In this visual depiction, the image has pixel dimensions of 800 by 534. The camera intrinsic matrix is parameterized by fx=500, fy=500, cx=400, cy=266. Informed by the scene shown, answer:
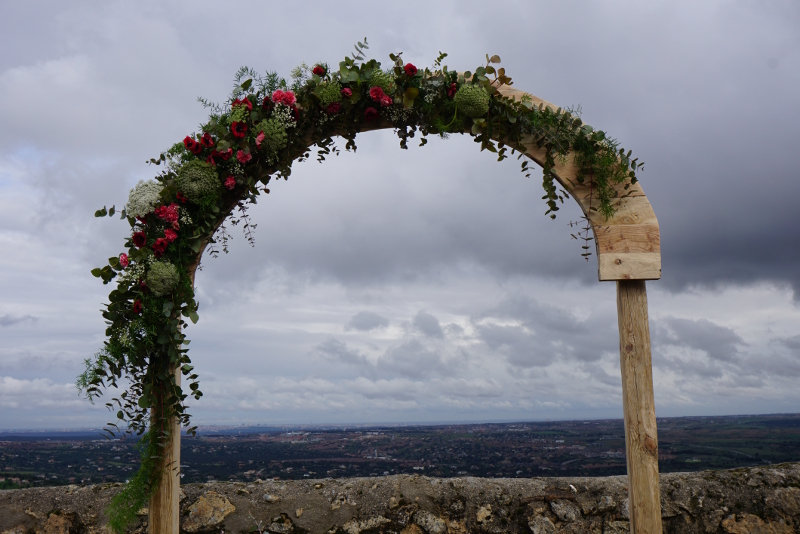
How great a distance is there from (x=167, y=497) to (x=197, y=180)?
1.93 m

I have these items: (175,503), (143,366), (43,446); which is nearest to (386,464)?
(175,503)

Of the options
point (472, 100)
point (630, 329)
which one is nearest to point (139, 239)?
point (472, 100)

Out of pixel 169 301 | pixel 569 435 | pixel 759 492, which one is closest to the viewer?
pixel 169 301

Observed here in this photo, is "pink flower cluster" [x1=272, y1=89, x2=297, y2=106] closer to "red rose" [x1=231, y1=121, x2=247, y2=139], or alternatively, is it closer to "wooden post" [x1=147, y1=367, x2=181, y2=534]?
"red rose" [x1=231, y1=121, x2=247, y2=139]

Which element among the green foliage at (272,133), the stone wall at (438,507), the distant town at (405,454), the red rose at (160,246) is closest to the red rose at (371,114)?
the green foliage at (272,133)

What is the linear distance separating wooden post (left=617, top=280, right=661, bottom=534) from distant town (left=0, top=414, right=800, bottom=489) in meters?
1.07

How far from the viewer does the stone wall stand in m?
3.34

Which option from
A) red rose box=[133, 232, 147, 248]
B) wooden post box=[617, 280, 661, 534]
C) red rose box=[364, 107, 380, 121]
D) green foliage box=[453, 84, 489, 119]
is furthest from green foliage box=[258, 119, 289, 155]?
wooden post box=[617, 280, 661, 534]

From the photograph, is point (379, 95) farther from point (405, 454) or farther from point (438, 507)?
point (405, 454)

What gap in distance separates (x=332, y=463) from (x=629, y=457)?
364 centimetres

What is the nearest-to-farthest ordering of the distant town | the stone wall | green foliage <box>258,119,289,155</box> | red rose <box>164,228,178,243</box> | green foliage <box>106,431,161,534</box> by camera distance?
green foliage <box>106,431,161,534</box>
red rose <box>164,228,178,243</box>
green foliage <box>258,119,289,155</box>
the stone wall
the distant town

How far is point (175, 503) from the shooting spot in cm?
304

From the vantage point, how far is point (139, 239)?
308cm

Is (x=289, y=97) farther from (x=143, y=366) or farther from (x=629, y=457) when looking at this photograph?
(x=629, y=457)
